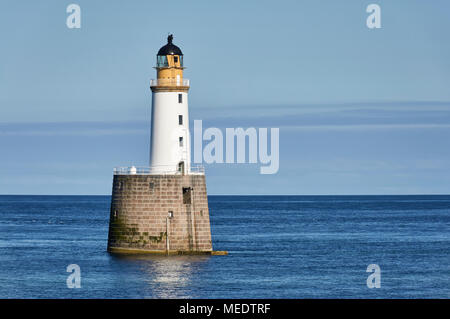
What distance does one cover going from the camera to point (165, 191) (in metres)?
57.6

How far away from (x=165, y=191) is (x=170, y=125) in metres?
3.98

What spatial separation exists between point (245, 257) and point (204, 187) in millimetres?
6565

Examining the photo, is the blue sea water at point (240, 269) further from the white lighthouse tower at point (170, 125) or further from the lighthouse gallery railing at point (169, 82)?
the lighthouse gallery railing at point (169, 82)

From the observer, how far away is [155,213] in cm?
5756

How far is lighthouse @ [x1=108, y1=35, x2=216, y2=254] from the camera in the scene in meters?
57.7

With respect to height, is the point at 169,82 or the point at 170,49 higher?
the point at 170,49

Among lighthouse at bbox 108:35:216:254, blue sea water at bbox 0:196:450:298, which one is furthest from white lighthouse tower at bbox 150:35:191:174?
blue sea water at bbox 0:196:450:298

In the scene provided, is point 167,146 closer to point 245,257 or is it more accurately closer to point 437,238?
point 245,257

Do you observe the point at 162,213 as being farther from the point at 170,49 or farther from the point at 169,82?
the point at 170,49

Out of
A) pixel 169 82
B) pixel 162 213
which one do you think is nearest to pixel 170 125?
pixel 169 82
